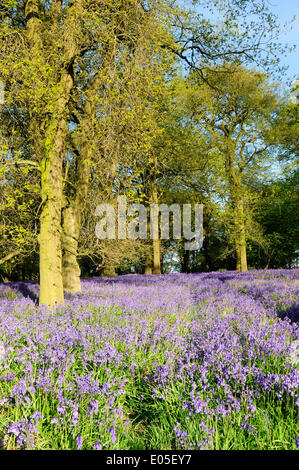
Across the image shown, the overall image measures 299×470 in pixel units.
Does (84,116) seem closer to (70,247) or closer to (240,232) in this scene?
(70,247)

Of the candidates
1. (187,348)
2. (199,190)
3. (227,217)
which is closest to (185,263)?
(227,217)

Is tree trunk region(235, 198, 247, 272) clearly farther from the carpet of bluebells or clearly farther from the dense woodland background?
the carpet of bluebells

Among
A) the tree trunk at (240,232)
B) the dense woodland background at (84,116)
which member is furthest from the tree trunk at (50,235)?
the tree trunk at (240,232)

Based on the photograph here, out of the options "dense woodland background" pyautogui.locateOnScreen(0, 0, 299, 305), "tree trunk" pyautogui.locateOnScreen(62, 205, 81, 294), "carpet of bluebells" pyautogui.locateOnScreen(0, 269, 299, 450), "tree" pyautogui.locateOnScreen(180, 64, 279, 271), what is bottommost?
"carpet of bluebells" pyautogui.locateOnScreen(0, 269, 299, 450)

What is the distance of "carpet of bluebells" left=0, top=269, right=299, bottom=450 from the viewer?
2186 millimetres

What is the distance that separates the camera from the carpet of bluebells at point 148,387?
2.19 metres

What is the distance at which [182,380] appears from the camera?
306 cm

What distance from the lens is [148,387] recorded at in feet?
10.5

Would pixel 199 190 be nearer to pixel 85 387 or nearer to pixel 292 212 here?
pixel 85 387

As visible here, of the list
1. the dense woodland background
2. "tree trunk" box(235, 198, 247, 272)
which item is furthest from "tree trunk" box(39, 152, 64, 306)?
"tree trunk" box(235, 198, 247, 272)

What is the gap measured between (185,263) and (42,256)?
2803 cm

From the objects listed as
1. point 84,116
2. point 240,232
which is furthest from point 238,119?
point 84,116

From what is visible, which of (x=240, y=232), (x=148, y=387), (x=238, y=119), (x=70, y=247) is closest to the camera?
(x=148, y=387)

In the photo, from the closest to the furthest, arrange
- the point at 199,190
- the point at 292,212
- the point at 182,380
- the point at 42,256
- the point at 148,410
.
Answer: the point at 148,410
the point at 182,380
the point at 42,256
the point at 199,190
the point at 292,212
